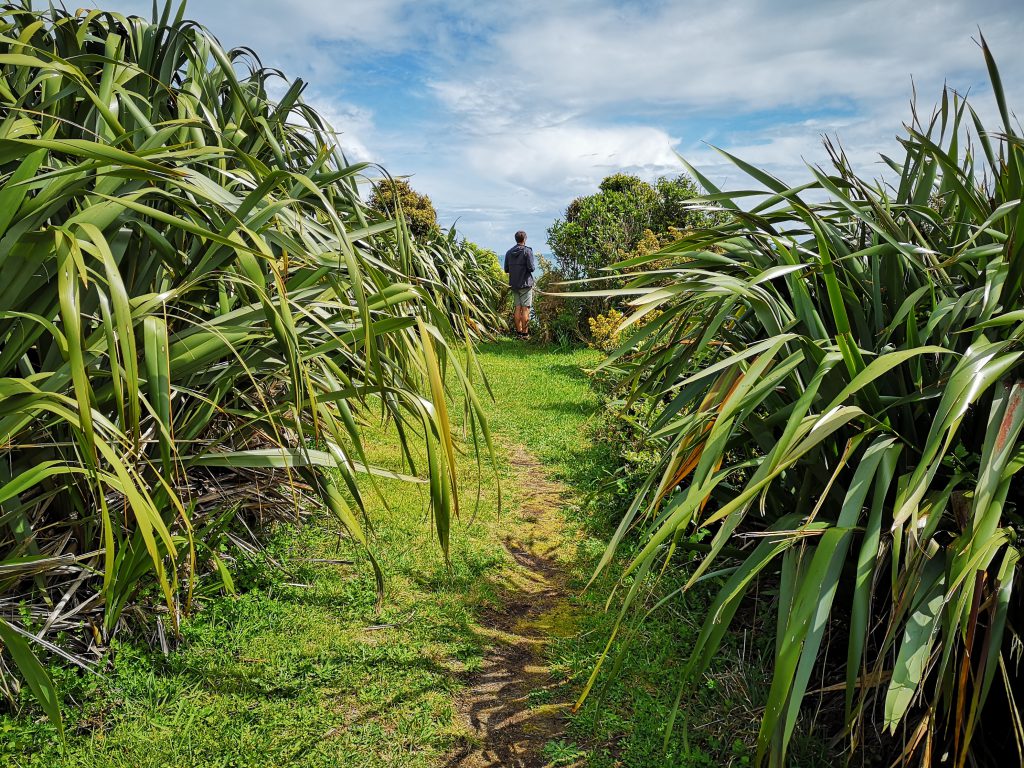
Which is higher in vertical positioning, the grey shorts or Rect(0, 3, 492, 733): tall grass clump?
the grey shorts

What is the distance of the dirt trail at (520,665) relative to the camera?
2.22 m

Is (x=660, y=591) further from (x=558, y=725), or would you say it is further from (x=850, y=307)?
(x=850, y=307)

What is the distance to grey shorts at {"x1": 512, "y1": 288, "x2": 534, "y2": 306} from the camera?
1173cm

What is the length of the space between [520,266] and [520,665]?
944cm

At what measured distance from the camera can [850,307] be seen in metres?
2.30

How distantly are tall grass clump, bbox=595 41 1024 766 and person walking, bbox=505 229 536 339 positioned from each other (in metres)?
8.88

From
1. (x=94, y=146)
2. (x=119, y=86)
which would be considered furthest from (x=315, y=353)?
(x=119, y=86)

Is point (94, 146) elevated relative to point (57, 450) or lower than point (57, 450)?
elevated

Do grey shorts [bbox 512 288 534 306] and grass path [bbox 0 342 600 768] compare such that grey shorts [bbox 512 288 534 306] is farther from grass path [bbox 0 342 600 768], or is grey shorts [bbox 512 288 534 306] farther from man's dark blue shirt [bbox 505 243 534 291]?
grass path [bbox 0 342 600 768]

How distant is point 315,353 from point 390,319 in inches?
11.1

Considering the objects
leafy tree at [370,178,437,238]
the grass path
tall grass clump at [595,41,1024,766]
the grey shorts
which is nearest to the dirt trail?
the grass path

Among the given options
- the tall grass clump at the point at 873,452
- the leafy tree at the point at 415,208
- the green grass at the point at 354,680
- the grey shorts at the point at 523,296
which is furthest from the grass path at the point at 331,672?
the leafy tree at the point at 415,208

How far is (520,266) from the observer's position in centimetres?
1164

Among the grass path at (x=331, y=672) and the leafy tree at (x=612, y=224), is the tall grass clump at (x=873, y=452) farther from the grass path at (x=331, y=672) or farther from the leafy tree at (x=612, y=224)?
the leafy tree at (x=612, y=224)
